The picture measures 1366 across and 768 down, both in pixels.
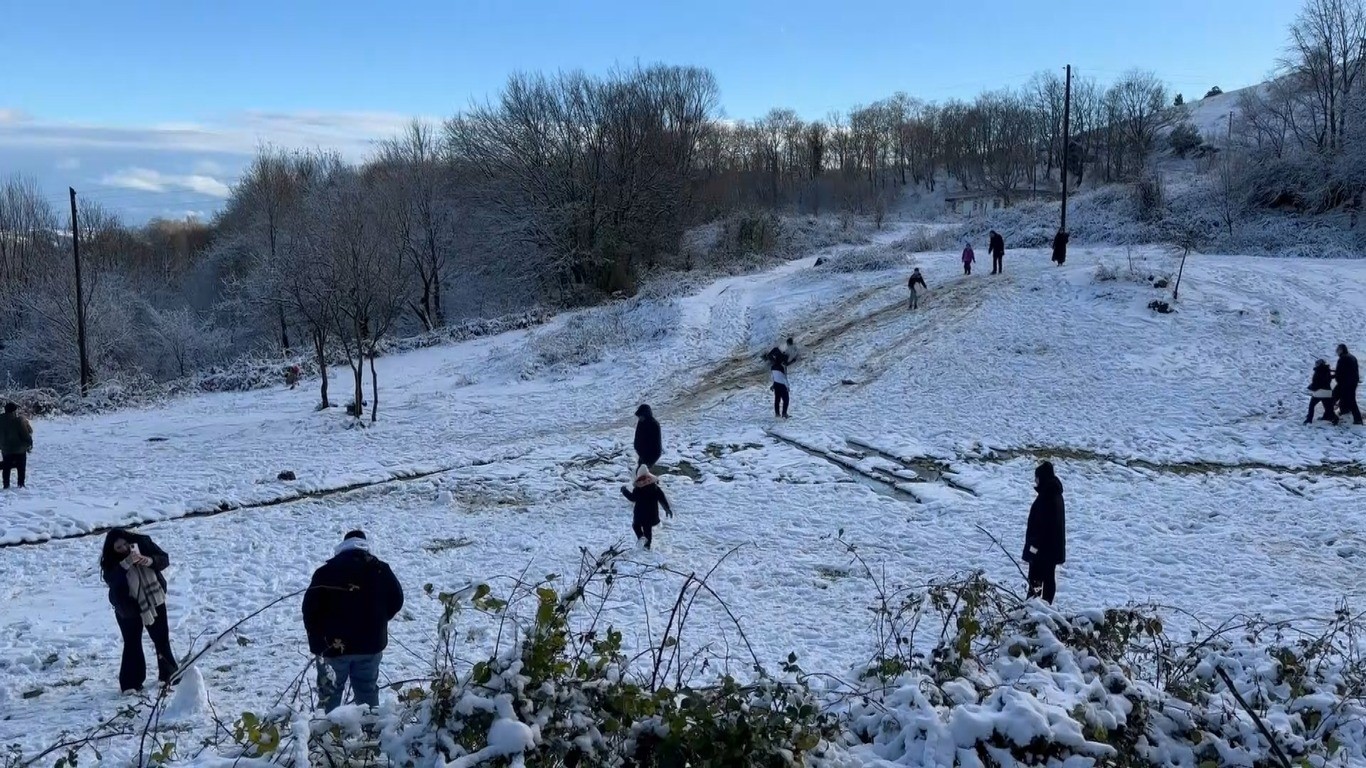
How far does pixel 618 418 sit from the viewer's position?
18.7 meters

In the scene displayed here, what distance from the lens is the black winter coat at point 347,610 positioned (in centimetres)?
579

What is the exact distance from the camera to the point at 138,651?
7059 millimetres

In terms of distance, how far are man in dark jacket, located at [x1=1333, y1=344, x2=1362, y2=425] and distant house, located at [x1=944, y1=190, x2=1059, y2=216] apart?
4605 cm

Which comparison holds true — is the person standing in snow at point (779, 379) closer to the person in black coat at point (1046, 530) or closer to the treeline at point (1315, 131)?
the person in black coat at point (1046, 530)

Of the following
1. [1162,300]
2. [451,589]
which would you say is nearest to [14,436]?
[451,589]

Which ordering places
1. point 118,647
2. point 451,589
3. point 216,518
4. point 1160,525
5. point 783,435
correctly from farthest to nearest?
point 783,435 → point 216,518 → point 1160,525 → point 451,589 → point 118,647

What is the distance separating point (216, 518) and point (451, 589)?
Answer: 5249 mm

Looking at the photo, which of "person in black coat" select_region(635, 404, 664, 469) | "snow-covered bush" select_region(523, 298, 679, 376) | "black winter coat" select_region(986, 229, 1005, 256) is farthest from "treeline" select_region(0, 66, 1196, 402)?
"black winter coat" select_region(986, 229, 1005, 256)

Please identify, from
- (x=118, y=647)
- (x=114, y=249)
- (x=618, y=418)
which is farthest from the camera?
(x=114, y=249)

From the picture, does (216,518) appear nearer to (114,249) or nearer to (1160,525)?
(1160,525)

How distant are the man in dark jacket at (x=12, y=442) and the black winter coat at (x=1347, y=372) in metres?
22.0

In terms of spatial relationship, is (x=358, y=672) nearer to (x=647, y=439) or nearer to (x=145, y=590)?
(x=145, y=590)

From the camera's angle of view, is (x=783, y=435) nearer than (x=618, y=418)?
Yes

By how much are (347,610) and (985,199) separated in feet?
218
